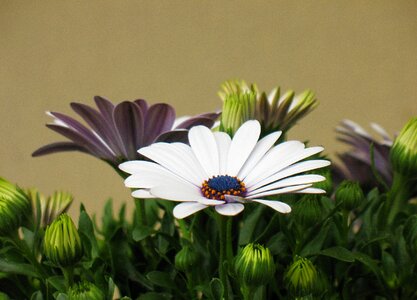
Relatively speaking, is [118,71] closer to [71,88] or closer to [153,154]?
[71,88]

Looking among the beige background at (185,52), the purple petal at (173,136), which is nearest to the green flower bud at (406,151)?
the purple petal at (173,136)

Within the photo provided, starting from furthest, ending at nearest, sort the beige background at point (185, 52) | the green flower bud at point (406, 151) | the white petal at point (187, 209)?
the beige background at point (185, 52) → the green flower bud at point (406, 151) → the white petal at point (187, 209)

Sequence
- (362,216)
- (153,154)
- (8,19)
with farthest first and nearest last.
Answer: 1. (8,19)
2. (362,216)
3. (153,154)

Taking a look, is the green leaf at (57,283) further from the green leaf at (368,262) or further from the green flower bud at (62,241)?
the green leaf at (368,262)

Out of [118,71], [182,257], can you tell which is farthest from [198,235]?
[118,71]

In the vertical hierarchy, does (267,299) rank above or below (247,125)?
below

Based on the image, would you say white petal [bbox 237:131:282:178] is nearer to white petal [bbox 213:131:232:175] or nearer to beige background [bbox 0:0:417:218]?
white petal [bbox 213:131:232:175]
